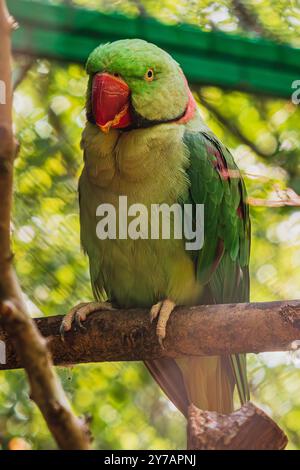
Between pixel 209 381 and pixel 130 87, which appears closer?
pixel 130 87

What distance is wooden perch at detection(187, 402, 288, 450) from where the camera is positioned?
0.96 meters

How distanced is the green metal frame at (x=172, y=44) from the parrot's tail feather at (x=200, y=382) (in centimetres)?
88

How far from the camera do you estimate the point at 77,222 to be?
211 centimetres

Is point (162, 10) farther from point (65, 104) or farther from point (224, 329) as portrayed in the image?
point (224, 329)

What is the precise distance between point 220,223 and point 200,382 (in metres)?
0.41

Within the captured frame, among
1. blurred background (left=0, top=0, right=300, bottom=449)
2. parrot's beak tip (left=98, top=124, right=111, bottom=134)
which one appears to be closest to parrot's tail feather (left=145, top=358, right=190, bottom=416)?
blurred background (left=0, top=0, right=300, bottom=449)

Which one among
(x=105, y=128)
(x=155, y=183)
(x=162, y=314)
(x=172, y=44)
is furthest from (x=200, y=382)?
(x=172, y=44)

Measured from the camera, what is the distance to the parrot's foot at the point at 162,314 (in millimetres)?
1391

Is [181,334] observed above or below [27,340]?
below

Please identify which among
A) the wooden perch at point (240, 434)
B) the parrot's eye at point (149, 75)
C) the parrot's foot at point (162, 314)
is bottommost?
the parrot's foot at point (162, 314)

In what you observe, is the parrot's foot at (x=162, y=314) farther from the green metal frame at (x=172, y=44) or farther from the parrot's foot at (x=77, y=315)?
the green metal frame at (x=172, y=44)

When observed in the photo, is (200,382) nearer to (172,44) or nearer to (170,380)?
(170,380)

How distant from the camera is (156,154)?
5.00 feet

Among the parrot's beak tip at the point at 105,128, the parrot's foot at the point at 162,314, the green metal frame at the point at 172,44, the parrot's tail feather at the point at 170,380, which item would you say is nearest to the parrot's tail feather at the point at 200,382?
the parrot's tail feather at the point at 170,380
